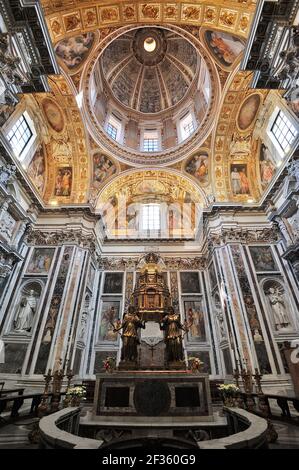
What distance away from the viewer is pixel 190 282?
17406 millimetres

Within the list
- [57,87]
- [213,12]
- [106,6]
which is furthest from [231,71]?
[57,87]

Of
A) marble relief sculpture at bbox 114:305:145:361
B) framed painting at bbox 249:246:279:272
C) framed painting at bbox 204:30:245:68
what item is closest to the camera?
marble relief sculpture at bbox 114:305:145:361

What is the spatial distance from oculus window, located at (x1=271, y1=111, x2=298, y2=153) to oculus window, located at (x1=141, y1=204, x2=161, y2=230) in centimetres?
1038

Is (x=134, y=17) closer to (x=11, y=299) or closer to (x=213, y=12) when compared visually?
(x=213, y=12)

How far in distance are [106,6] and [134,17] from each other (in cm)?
154

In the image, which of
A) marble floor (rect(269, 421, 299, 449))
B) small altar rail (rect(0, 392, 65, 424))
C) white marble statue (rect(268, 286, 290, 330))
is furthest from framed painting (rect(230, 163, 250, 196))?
small altar rail (rect(0, 392, 65, 424))

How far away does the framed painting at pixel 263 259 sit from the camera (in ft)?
47.1

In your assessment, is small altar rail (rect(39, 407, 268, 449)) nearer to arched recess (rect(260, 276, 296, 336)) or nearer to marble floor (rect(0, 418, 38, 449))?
marble floor (rect(0, 418, 38, 449))

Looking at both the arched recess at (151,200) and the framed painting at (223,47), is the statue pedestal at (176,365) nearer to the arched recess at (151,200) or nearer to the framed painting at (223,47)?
the arched recess at (151,200)

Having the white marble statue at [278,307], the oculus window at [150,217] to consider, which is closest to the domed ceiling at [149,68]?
the oculus window at [150,217]

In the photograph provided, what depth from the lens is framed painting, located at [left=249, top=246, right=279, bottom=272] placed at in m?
14.4

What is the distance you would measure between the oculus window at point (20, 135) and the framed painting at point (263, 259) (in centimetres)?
1553
